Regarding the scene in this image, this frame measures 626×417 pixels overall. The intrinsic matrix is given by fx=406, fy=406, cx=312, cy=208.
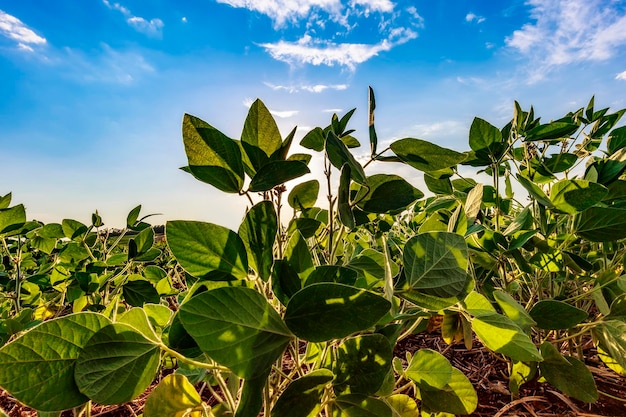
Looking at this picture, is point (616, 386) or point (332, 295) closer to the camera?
point (332, 295)

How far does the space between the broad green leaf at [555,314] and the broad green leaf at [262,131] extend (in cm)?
75

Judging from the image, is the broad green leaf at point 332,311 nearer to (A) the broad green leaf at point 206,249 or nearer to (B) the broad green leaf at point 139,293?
(A) the broad green leaf at point 206,249

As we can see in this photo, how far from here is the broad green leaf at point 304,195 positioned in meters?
0.74

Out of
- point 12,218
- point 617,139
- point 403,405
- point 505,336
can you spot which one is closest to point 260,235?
point 505,336

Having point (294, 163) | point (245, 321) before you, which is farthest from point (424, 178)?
point (245, 321)

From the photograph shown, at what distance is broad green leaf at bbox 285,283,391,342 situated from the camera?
0.39 meters

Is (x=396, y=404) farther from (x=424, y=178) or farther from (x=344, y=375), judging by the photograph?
(x=424, y=178)

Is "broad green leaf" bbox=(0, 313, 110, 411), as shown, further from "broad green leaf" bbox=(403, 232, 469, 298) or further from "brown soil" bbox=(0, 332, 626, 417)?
"brown soil" bbox=(0, 332, 626, 417)

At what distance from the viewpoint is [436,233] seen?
555mm

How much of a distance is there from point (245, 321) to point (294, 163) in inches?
7.9

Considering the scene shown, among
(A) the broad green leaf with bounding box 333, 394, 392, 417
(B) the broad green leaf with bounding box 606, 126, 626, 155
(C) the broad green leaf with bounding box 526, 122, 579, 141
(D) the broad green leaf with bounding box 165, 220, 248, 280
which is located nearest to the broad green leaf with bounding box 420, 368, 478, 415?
(A) the broad green leaf with bounding box 333, 394, 392, 417

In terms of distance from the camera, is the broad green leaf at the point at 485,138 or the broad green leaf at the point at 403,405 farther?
the broad green leaf at the point at 485,138

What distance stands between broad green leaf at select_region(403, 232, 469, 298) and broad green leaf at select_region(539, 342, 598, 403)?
23.7 inches

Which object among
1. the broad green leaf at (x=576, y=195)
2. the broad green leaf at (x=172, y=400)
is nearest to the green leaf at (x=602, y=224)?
the broad green leaf at (x=576, y=195)
